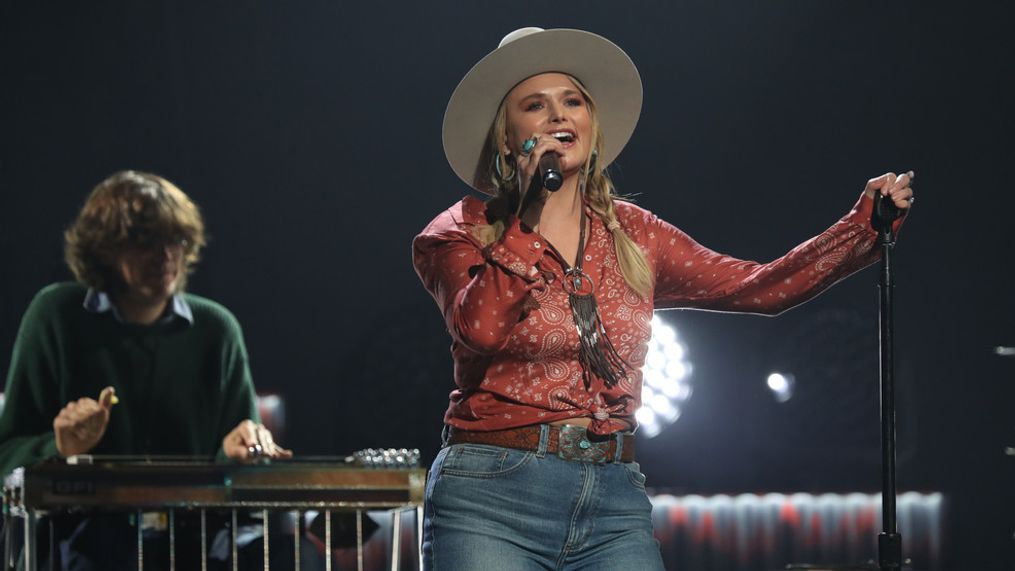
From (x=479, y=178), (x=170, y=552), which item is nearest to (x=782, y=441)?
(x=170, y=552)

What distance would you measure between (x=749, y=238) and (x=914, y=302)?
752mm

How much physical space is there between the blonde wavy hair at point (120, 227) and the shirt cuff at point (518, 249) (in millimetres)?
2344

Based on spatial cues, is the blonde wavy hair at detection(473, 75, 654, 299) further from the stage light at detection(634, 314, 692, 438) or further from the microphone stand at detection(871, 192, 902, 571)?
the stage light at detection(634, 314, 692, 438)

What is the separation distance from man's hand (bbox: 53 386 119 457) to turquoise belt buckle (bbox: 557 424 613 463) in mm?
1850

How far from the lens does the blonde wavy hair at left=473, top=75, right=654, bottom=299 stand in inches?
79.3

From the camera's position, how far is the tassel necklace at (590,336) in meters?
1.90

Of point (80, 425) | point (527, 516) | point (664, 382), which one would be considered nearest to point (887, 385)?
point (527, 516)

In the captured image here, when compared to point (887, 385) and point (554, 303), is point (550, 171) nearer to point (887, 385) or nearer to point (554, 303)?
→ point (554, 303)

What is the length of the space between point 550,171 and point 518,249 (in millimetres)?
164

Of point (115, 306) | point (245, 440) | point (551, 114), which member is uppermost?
point (551, 114)

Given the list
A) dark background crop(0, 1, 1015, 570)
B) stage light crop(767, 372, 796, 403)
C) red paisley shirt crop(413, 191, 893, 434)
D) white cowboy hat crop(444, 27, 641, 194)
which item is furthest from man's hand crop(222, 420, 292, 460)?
stage light crop(767, 372, 796, 403)

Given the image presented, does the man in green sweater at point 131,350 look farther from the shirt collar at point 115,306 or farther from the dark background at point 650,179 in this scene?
the dark background at point 650,179

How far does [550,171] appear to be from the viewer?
72.4 inches

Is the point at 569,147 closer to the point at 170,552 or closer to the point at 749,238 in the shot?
the point at 170,552
